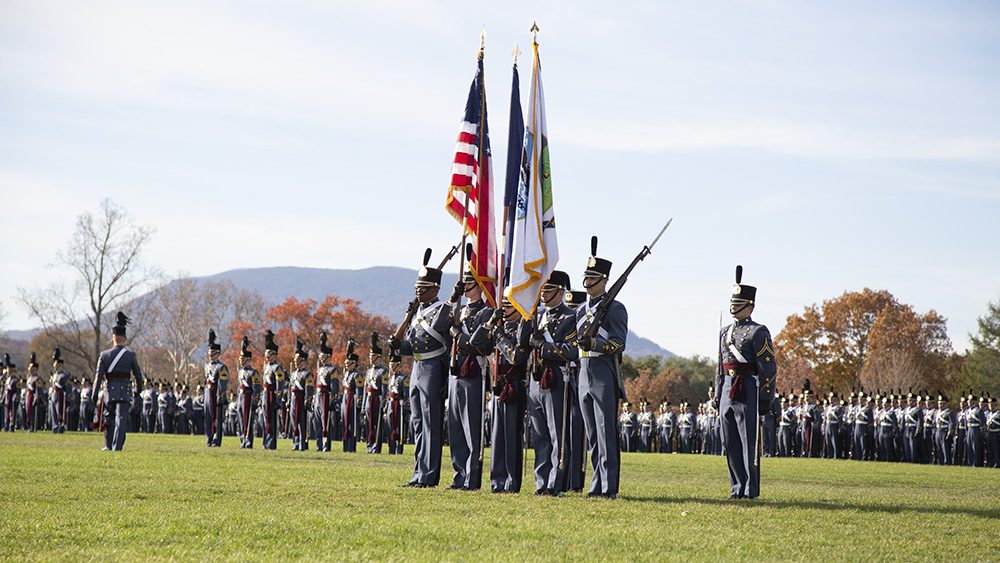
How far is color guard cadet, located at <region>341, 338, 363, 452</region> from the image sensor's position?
24.3m

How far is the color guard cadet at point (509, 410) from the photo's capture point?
480 inches

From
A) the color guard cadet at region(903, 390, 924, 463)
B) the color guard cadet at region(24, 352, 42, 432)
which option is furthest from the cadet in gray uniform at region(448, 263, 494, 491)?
the color guard cadet at region(24, 352, 42, 432)

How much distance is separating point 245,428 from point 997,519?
666 inches

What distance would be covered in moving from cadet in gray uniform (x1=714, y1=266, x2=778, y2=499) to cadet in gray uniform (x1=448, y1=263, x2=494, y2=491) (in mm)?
2604

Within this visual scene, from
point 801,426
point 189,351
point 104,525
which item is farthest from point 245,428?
point 189,351

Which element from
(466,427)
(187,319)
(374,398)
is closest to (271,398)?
(374,398)

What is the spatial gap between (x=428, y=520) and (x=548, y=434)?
129 inches

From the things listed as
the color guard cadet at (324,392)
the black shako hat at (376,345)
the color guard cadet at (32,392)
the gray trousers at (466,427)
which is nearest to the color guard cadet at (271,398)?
the color guard cadet at (324,392)

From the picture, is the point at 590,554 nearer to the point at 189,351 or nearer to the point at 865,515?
the point at 865,515

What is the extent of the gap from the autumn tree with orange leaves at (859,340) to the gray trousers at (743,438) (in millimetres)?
55323

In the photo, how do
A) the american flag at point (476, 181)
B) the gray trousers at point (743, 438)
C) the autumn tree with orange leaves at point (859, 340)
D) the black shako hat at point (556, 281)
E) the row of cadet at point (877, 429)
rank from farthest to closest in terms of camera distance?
the autumn tree with orange leaves at point (859, 340) → the row of cadet at point (877, 429) → the american flag at point (476, 181) → the black shako hat at point (556, 281) → the gray trousers at point (743, 438)

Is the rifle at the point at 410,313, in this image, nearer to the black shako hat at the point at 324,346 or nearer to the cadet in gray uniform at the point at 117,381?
the cadet in gray uniform at the point at 117,381

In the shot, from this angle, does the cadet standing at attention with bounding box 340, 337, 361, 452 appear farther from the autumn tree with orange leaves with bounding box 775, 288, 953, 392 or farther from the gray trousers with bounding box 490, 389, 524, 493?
the autumn tree with orange leaves with bounding box 775, 288, 953, 392

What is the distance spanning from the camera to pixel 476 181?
45.9ft
